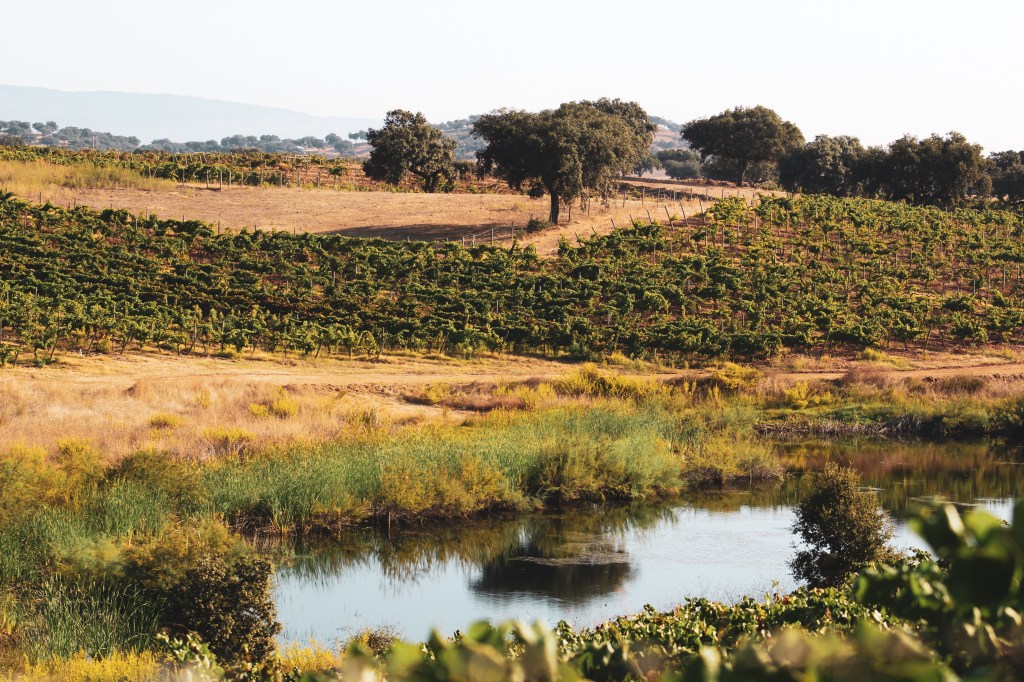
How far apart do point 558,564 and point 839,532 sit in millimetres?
5815

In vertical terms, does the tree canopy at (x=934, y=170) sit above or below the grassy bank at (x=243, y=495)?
above

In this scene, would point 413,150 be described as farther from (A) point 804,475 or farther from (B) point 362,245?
(A) point 804,475

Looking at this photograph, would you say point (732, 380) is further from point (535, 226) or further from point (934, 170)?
point (934, 170)

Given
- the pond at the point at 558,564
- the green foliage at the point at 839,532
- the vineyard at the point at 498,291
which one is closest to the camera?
the pond at the point at 558,564

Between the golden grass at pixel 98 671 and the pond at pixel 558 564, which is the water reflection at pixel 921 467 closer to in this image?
the pond at pixel 558 564

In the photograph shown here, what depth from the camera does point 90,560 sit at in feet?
59.9

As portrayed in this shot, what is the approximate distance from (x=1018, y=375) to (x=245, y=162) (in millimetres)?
72165

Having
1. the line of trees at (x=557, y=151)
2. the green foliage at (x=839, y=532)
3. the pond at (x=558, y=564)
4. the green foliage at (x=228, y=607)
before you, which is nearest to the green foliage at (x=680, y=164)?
the line of trees at (x=557, y=151)

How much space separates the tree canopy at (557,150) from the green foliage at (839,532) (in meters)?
44.5

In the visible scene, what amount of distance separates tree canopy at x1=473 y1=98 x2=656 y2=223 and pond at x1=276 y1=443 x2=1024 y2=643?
37682mm

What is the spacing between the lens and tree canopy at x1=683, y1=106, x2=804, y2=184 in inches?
3941

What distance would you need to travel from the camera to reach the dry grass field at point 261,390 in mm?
29000

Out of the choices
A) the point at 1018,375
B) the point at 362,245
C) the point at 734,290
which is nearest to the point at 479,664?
the point at 1018,375

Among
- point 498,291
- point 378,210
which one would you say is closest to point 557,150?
point 498,291
